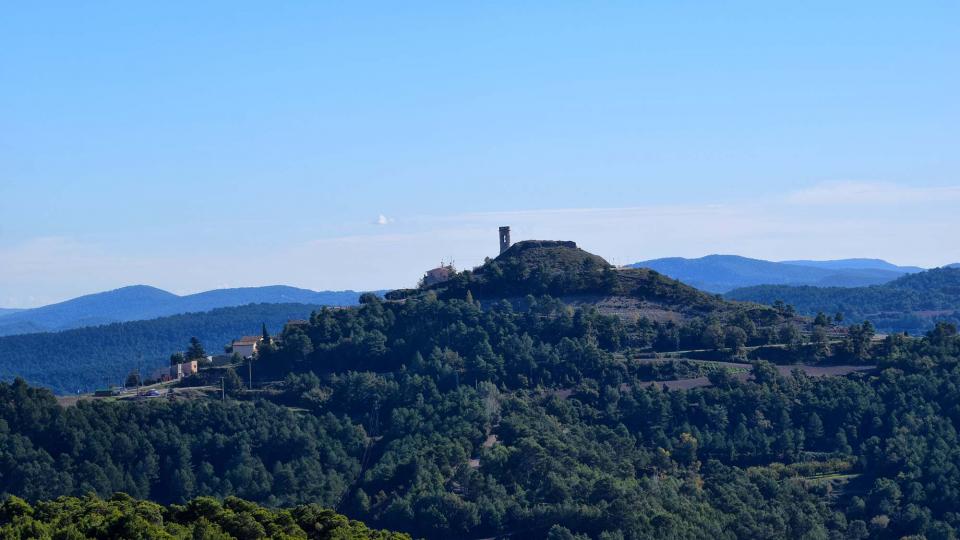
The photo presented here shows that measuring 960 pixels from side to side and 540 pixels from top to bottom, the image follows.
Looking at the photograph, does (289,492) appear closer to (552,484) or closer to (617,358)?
(552,484)

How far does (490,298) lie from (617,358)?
16320mm

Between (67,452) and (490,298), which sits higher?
(490,298)

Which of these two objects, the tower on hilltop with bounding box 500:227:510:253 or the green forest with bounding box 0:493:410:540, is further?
the tower on hilltop with bounding box 500:227:510:253

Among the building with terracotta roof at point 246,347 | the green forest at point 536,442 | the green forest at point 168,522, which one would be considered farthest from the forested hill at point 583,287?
the green forest at point 168,522

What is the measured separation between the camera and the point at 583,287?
103000 mm

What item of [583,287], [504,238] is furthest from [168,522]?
[504,238]

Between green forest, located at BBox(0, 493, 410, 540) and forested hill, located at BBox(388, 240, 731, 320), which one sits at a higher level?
forested hill, located at BBox(388, 240, 731, 320)

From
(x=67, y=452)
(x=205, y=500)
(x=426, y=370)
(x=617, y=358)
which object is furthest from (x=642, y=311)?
(x=205, y=500)

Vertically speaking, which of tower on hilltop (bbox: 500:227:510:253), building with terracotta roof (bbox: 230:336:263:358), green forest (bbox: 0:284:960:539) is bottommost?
green forest (bbox: 0:284:960:539)

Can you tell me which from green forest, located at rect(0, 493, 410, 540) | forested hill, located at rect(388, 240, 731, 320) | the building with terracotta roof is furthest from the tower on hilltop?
green forest, located at rect(0, 493, 410, 540)

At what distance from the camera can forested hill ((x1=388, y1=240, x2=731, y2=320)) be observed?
333 feet

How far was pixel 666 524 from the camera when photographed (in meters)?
61.7

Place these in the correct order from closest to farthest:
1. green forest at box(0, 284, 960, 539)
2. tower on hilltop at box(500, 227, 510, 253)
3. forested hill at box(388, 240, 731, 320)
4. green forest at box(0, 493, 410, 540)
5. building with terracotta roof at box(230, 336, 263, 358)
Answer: green forest at box(0, 493, 410, 540)
green forest at box(0, 284, 960, 539)
building with terracotta roof at box(230, 336, 263, 358)
forested hill at box(388, 240, 731, 320)
tower on hilltop at box(500, 227, 510, 253)

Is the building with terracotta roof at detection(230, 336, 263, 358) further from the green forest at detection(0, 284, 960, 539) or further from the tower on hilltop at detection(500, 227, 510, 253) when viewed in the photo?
the tower on hilltop at detection(500, 227, 510, 253)
